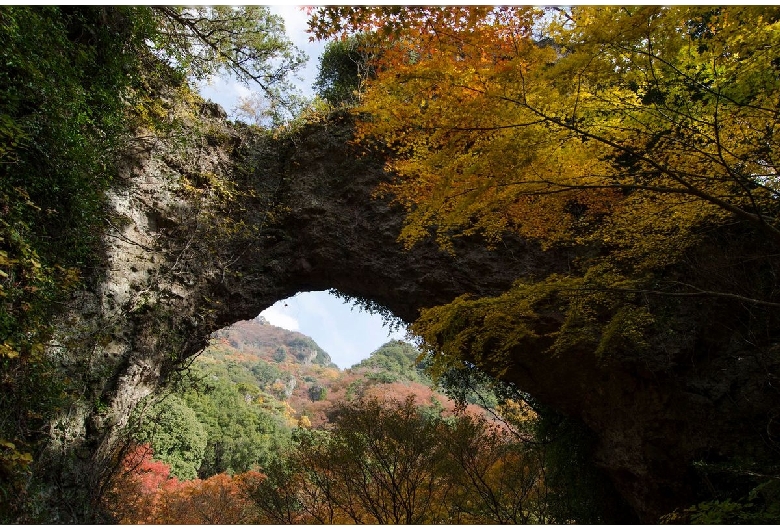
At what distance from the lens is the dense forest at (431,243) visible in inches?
140

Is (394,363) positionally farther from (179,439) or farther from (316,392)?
(179,439)

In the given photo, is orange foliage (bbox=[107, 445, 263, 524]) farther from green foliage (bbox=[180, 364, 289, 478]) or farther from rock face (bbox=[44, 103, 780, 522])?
rock face (bbox=[44, 103, 780, 522])

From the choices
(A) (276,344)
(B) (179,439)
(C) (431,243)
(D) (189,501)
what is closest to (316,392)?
(B) (179,439)

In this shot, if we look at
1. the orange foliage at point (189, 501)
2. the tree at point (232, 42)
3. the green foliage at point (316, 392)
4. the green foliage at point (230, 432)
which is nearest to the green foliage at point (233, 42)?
the tree at point (232, 42)

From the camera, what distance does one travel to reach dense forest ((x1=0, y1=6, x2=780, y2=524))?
3.55 metres

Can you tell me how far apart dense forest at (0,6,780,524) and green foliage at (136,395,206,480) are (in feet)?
11.1

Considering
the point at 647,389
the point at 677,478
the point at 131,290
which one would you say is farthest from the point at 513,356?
the point at 131,290

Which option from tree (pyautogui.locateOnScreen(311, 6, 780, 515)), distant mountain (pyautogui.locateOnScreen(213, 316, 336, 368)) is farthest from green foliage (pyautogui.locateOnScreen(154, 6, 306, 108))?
distant mountain (pyautogui.locateOnScreen(213, 316, 336, 368))

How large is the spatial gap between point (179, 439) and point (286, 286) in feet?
39.5

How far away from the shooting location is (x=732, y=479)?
20.4ft

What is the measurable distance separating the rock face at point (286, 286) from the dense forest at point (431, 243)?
44 mm

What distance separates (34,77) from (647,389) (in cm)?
968

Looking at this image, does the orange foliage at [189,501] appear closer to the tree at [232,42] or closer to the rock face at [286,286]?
the rock face at [286,286]

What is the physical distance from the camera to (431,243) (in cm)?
895
